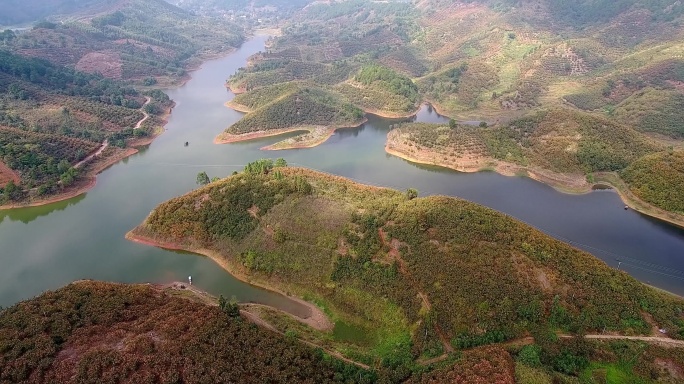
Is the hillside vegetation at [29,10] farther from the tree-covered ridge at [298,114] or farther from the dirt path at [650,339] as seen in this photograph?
the dirt path at [650,339]

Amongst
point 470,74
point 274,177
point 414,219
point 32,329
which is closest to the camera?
point 32,329

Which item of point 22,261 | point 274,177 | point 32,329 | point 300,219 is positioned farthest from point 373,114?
point 32,329

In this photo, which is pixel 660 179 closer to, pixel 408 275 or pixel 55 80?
pixel 408 275

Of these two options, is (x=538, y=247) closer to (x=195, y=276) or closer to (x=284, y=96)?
(x=195, y=276)

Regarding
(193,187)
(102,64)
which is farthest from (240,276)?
(102,64)

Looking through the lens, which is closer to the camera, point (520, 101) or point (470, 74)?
point (520, 101)

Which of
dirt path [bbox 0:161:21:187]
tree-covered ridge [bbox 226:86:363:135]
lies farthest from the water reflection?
tree-covered ridge [bbox 226:86:363:135]
